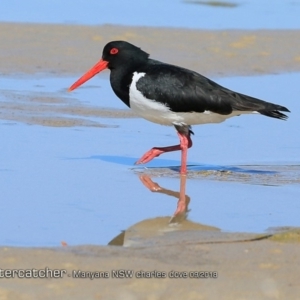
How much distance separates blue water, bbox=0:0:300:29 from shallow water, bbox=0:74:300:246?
15.9 feet

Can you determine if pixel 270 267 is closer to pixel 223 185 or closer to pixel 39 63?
pixel 223 185

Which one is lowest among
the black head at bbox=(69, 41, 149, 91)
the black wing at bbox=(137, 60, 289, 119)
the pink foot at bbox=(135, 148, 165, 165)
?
the pink foot at bbox=(135, 148, 165, 165)

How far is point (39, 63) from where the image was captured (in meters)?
13.7

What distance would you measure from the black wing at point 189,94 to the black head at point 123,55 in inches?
Result: 10.2

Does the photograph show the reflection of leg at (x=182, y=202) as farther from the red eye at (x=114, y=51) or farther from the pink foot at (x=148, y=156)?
the red eye at (x=114, y=51)

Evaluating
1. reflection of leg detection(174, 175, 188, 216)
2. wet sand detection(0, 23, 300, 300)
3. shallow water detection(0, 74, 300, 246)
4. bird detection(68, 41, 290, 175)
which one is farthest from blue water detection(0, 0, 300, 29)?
wet sand detection(0, 23, 300, 300)

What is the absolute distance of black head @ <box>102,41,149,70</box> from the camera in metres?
9.47

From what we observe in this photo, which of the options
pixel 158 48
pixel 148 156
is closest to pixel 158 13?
pixel 158 48

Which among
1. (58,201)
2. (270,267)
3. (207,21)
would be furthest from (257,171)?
(207,21)

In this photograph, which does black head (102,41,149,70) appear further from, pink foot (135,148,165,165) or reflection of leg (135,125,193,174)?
pink foot (135,148,165,165)

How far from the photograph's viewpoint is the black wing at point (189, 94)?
29.6 ft

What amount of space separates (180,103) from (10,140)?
182 cm

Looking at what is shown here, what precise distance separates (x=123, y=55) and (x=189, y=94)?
0.90m

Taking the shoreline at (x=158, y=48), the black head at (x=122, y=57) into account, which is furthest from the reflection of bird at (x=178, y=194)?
the shoreline at (x=158, y=48)
